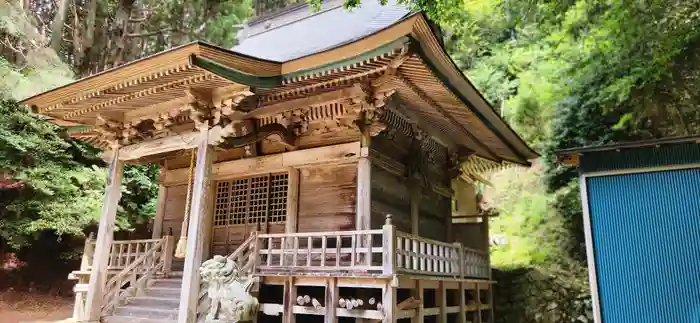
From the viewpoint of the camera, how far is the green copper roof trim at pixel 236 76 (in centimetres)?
641

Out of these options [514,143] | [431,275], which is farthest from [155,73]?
[514,143]

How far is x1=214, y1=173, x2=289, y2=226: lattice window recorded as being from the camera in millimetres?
9305

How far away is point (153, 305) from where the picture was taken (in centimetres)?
808

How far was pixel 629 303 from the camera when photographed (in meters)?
7.14

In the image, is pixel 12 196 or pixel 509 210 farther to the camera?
pixel 509 210

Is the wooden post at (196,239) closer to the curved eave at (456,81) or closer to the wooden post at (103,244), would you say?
the wooden post at (103,244)

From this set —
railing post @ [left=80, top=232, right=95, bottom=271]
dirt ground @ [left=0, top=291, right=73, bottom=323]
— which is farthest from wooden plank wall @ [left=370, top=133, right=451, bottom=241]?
dirt ground @ [left=0, top=291, right=73, bottom=323]

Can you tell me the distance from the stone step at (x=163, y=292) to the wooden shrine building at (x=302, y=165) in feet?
0.13

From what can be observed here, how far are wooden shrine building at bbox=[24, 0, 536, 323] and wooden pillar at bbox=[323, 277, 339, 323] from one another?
2cm

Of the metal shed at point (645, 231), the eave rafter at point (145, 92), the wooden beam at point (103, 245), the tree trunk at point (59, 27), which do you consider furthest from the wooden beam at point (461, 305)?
the tree trunk at point (59, 27)

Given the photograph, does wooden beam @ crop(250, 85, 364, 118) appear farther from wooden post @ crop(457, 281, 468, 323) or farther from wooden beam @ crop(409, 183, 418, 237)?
wooden post @ crop(457, 281, 468, 323)

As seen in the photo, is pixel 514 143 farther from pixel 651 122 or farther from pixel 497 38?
pixel 497 38

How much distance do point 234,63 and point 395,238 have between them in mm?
3493

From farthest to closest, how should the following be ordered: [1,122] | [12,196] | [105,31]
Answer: [105,31] → [12,196] → [1,122]
